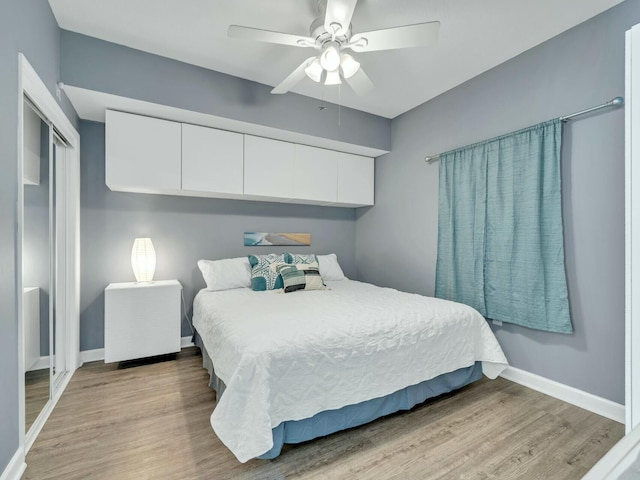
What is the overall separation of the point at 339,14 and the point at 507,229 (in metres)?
2.10

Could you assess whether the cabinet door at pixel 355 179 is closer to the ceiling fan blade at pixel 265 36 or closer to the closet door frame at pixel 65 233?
the ceiling fan blade at pixel 265 36

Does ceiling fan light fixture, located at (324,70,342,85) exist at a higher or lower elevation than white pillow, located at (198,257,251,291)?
higher

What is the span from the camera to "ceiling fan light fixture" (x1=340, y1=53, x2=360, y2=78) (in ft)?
6.61

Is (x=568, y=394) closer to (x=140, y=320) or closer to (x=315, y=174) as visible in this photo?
(x=315, y=174)

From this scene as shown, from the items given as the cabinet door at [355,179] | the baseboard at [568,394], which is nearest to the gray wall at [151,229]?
the cabinet door at [355,179]

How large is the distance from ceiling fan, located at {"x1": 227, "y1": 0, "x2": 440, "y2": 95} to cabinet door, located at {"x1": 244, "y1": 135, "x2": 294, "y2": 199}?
4.03 feet

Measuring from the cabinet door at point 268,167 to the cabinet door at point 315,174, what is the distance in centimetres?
9

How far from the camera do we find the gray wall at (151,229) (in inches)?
115

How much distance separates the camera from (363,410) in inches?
72.5

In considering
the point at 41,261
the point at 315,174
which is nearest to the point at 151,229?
the point at 41,261

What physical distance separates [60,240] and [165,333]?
119 centimetres

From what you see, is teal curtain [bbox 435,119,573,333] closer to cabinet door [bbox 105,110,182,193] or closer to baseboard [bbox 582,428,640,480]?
baseboard [bbox 582,428,640,480]

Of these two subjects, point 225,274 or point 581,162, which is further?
point 225,274

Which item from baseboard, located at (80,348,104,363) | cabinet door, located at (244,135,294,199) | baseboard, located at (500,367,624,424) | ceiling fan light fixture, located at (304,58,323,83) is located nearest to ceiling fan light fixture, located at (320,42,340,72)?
ceiling fan light fixture, located at (304,58,323,83)
